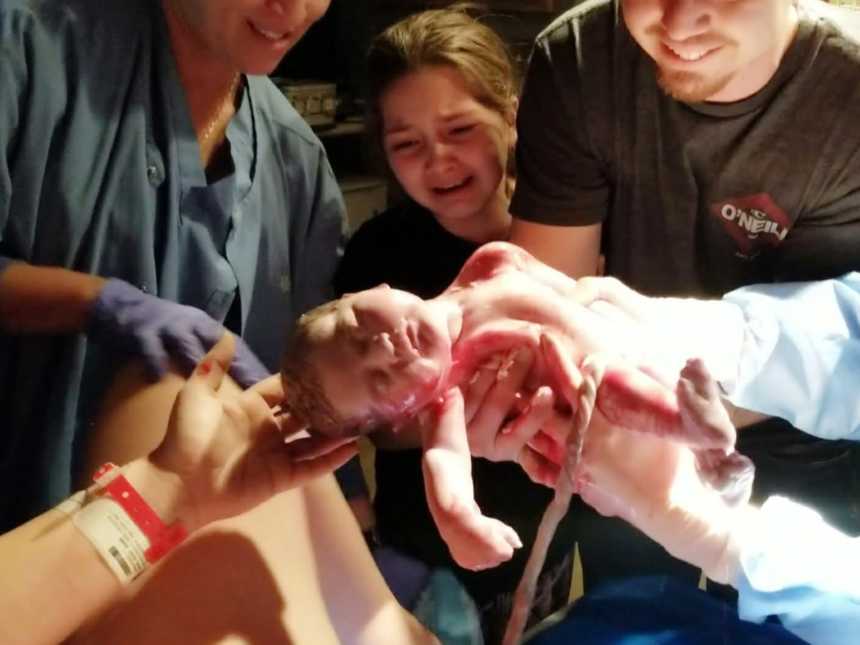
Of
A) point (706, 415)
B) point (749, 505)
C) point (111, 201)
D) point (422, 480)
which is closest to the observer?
point (706, 415)

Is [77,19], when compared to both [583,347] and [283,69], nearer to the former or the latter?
[583,347]

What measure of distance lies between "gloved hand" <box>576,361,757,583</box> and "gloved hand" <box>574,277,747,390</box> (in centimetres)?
6

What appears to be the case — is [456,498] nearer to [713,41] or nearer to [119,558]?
[119,558]

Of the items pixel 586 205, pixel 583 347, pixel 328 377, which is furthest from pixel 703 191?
pixel 328 377

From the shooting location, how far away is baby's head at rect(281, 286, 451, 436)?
0.66 m

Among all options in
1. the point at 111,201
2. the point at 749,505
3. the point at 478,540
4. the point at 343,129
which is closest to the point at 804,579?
the point at 749,505

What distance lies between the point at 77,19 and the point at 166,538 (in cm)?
51

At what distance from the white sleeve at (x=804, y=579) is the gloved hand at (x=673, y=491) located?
1cm

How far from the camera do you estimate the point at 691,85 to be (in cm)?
93

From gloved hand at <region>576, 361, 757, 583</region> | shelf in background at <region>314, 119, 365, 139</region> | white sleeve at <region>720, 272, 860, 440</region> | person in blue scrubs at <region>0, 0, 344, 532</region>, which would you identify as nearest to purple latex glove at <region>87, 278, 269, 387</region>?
person in blue scrubs at <region>0, 0, 344, 532</region>

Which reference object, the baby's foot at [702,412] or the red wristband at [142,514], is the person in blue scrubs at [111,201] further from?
the baby's foot at [702,412]

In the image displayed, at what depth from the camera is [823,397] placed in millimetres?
830

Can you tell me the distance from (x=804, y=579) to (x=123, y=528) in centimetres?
48

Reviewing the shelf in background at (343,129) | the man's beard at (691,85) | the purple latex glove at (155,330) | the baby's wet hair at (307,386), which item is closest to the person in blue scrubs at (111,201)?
the purple latex glove at (155,330)
